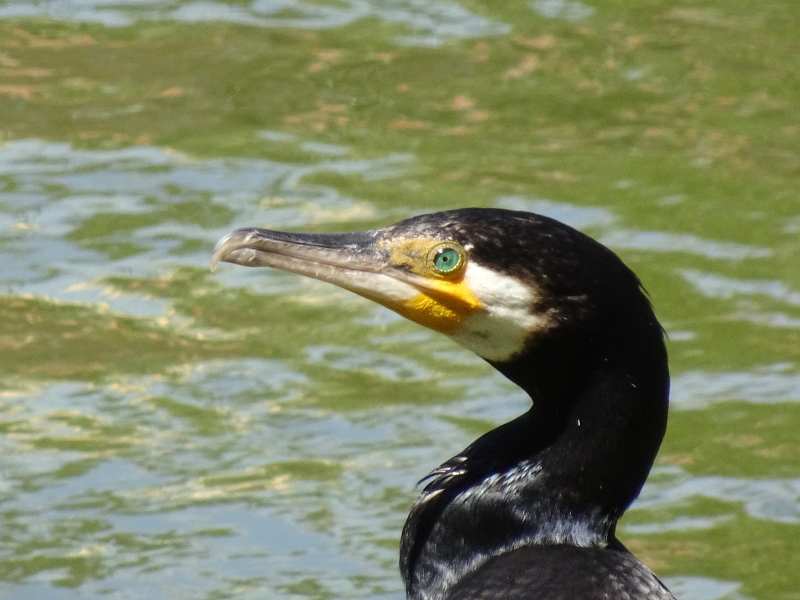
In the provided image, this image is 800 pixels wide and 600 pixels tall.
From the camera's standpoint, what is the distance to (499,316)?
4195 millimetres

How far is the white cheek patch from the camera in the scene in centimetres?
413

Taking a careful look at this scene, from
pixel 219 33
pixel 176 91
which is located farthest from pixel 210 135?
pixel 219 33

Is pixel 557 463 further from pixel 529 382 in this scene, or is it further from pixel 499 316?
pixel 499 316

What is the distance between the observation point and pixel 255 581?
607 centimetres

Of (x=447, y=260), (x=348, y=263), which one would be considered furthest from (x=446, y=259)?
(x=348, y=263)

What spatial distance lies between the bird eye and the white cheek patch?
44 millimetres

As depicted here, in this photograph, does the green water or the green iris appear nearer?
the green iris

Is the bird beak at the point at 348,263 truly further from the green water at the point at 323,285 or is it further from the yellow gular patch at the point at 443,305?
the green water at the point at 323,285

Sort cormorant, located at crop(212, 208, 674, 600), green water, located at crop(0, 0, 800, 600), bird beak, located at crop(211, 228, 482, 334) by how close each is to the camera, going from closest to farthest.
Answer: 1. cormorant, located at crop(212, 208, 674, 600)
2. bird beak, located at crop(211, 228, 482, 334)
3. green water, located at crop(0, 0, 800, 600)

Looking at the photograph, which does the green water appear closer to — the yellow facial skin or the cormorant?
the cormorant

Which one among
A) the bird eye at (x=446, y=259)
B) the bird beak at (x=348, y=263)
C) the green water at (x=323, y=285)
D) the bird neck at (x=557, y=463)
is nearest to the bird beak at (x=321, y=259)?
the bird beak at (x=348, y=263)

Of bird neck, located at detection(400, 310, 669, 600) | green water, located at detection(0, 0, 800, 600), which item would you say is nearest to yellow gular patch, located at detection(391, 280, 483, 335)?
bird neck, located at detection(400, 310, 669, 600)

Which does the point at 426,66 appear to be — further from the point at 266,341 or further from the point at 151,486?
the point at 151,486

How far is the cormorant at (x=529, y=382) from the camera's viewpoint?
410 centimetres
